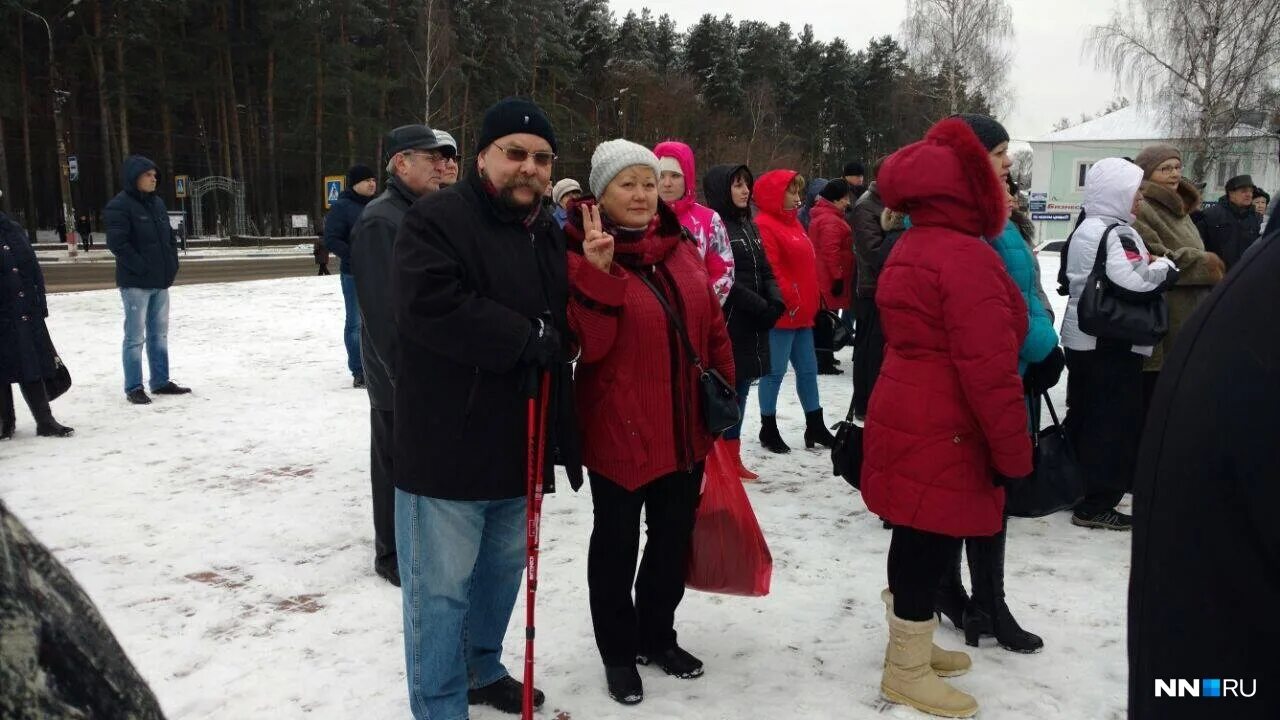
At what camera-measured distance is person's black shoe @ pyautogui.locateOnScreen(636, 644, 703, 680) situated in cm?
334

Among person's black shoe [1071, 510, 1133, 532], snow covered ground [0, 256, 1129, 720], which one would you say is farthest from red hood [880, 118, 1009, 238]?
person's black shoe [1071, 510, 1133, 532]

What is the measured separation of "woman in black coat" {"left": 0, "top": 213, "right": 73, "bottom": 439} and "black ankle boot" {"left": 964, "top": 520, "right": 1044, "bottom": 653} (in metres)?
6.44

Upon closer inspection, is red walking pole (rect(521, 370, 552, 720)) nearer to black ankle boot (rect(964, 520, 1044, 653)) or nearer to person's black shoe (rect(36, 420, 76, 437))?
black ankle boot (rect(964, 520, 1044, 653))

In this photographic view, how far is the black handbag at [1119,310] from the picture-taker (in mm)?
4395

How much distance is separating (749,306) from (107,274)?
2023 centimetres

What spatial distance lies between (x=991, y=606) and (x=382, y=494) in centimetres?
274

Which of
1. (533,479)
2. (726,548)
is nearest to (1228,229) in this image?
(726,548)

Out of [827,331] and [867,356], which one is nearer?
[867,356]

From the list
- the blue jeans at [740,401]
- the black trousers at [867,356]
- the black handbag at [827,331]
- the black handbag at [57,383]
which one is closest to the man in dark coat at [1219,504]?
the black trousers at [867,356]

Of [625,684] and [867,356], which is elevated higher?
[867,356]

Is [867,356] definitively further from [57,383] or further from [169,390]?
[169,390]

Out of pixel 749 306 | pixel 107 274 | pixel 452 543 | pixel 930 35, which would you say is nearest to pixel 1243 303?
pixel 452 543

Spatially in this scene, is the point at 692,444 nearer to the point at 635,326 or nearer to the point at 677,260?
the point at 635,326

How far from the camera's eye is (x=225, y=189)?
127 ft
